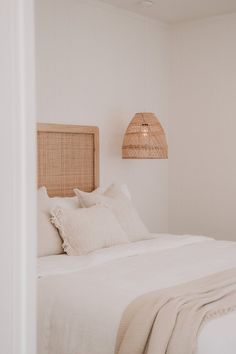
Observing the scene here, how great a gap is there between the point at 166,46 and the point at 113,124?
105 cm

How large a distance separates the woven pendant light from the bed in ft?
2.45

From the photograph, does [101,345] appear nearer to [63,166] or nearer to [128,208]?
[128,208]

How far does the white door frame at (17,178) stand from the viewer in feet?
4.09

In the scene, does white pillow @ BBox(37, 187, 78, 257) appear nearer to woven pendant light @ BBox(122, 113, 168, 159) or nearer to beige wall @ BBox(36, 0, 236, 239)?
beige wall @ BBox(36, 0, 236, 239)

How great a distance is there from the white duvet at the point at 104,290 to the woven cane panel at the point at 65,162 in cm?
105

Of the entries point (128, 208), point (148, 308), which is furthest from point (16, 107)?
point (128, 208)

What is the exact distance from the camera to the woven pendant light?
4.27 m

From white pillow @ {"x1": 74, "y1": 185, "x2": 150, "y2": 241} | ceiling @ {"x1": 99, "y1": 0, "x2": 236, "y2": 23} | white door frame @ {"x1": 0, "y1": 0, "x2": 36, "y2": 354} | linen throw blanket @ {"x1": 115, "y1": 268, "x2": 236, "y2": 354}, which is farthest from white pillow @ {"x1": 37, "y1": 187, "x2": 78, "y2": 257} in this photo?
ceiling @ {"x1": 99, "y1": 0, "x2": 236, "y2": 23}

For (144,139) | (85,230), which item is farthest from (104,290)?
(144,139)

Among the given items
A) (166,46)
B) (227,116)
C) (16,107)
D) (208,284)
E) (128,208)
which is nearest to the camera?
(16,107)

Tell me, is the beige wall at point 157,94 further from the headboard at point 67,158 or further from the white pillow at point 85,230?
the white pillow at point 85,230

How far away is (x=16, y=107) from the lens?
1.26 metres

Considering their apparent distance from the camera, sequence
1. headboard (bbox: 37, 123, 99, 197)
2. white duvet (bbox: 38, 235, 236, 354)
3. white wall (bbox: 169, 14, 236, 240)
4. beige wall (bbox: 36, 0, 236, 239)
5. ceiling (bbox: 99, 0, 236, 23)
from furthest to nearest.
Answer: white wall (bbox: 169, 14, 236, 240)
ceiling (bbox: 99, 0, 236, 23)
beige wall (bbox: 36, 0, 236, 239)
headboard (bbox: 37, 123, 99, 197)
white duvet (bbox: 38, 235, 236, 354)

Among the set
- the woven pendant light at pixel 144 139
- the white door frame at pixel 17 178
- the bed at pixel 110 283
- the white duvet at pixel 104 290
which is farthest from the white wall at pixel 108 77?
the white door frame at pixel 17 178
